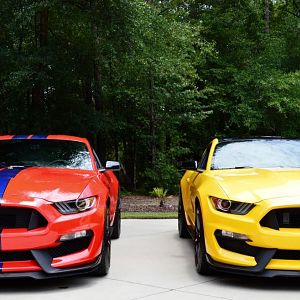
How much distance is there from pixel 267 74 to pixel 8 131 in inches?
446

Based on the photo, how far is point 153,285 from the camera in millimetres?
5555

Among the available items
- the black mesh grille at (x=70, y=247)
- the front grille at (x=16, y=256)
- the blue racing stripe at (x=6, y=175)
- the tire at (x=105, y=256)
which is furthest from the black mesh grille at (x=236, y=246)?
the blue racing stripe at (x=6, y=175)

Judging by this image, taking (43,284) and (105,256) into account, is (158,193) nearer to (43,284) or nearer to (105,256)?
(105,256)

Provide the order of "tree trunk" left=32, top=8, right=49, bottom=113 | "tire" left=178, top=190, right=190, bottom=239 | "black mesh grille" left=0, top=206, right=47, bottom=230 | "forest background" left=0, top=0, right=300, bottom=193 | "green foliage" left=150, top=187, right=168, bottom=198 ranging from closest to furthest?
"black mesh grille" left=0, top=206, right=47, bottom=230, "tire" left=178, top=190, right=190, bottom=239, "forest background" left=0, top=0, right=300, bottom=193, "tree trunk" left=32, top=8, right=49, bottom=113, "green foliage" left=150, top=187, right=168, bottom=198

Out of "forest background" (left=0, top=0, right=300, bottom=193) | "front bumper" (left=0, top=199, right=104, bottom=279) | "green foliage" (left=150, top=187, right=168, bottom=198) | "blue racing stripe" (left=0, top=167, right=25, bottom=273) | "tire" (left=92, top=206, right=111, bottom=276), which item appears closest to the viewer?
"front bumper" (left=0, top=199, right=104, bottom=279)

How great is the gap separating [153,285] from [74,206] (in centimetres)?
117

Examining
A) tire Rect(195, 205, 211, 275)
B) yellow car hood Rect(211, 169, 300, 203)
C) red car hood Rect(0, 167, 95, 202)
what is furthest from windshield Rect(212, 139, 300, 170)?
red car hood Rect(0, 167, 95, 202)

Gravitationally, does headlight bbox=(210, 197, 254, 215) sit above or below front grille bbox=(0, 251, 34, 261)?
above

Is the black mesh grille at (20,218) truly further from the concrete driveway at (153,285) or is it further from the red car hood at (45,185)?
the concrete driveway at (153,285)

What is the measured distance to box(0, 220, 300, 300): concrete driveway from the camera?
510 centimetres

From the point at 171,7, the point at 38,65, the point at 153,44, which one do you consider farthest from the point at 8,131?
the point at 171,7

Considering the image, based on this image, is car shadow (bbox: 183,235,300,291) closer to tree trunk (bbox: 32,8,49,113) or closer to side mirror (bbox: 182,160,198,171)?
side mirror (bbox: 182,160,198,171)

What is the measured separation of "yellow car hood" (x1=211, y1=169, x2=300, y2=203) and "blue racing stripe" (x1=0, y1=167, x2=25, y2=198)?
225 centimetres

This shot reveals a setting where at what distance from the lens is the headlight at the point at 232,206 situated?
537 cm
